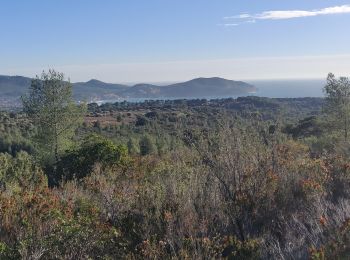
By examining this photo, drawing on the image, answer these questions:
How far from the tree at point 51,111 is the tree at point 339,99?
17034 millimetres

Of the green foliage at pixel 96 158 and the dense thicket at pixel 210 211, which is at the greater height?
the dense thicket at pixel 210 211

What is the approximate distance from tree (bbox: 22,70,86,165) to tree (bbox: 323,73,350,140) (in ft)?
55.9

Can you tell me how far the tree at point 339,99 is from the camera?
31.0 meters

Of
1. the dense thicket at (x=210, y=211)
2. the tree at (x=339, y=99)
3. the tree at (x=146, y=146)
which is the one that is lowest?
the tree at (x=146, y=146)

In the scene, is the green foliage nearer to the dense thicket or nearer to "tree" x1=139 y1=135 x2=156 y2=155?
the dense thicket

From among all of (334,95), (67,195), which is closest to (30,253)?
(67,195)

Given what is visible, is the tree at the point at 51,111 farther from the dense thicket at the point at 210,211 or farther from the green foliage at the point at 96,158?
the dense thicket at the point at 210,211

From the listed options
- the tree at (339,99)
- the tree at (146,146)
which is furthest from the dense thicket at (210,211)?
the tree at (146,146)

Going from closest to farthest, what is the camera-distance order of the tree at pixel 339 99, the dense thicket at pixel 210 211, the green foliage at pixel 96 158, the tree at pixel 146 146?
the dense thicket at pixel 210 211 → the green foliage at pixel 96 158 → the tree at pixel 339 99 → the tree at pixel 146 146

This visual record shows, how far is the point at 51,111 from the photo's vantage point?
2773 centimetres

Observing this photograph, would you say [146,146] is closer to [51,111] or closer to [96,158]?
[51,111]

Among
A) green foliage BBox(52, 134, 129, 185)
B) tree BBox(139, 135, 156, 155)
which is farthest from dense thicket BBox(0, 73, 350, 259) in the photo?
tree BBox(139, 135, 156, 155)

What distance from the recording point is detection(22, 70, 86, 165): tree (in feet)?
90.8

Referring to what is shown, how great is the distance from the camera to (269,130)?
9508 millimetres
